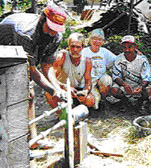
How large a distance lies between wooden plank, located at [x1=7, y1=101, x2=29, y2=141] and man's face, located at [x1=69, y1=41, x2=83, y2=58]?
277 centimetres

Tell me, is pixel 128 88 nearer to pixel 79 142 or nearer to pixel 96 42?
pixel 96 42

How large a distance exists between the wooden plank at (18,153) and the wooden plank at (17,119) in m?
0.04

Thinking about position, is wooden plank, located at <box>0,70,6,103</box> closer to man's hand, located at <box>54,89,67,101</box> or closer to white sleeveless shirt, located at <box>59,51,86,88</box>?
man's hand, located at <box>54,89,67,101</box>

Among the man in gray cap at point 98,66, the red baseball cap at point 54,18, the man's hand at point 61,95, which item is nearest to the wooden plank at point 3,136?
the man's hand at point 61,95

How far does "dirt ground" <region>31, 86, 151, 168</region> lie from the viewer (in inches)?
129

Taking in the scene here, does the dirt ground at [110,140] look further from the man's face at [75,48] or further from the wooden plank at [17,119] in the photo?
the wooden plank at [17,119]

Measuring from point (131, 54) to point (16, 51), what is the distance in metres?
3.43

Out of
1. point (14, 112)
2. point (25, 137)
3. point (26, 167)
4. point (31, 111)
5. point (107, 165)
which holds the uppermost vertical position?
point (14, 112)

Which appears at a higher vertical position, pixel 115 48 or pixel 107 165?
pixel 115 48

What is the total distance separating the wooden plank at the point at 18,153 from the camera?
60.2 inches

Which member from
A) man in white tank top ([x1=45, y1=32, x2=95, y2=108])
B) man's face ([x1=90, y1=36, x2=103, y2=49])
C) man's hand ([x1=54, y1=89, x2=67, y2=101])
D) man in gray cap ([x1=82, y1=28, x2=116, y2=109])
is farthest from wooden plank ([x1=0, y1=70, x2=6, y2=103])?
man's face ([x1=90, y1=36, x2=103, y2=49])

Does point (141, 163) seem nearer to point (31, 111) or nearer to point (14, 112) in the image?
point (31, 111)

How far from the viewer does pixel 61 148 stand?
3.49 meters

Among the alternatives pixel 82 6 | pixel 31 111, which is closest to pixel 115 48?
pixel 31 111
